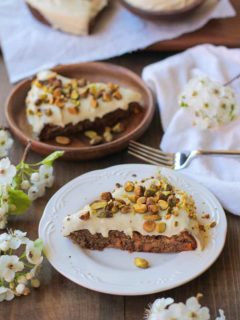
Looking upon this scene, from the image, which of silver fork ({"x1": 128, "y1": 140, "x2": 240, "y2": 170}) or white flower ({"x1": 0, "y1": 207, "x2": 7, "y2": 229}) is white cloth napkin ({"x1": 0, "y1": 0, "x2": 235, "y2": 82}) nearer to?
silver fork ({"x1": 128, "y1": 140, "x2": 240, "y2": 170})

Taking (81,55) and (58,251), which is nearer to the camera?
(58,251)

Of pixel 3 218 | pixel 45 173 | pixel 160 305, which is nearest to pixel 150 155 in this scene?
pixel 45 173

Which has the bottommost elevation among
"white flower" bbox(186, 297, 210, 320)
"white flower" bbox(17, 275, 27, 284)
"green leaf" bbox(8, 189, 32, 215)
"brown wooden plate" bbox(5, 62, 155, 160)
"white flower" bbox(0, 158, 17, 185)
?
"brown wooden plate" bbox(5, 62, 155, 160)

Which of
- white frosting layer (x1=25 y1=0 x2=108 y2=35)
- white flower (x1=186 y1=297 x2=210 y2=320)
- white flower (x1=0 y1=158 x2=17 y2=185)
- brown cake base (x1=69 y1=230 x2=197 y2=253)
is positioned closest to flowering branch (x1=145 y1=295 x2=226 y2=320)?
white flower (x1=186 y1=297 x2=210 y2=320)

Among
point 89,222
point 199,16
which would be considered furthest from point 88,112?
point 199,16

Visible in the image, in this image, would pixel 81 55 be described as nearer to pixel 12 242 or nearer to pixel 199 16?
pixel 199 16
